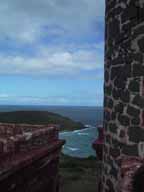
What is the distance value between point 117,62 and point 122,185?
223cm

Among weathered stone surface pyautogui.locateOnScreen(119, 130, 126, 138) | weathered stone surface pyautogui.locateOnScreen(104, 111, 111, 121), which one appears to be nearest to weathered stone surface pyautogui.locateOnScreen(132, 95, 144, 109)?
weathered stone surface pyautogui.locateOnScreen(119, 130, 126, 138)

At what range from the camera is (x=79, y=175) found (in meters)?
23.8

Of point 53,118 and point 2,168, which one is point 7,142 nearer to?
point 2,168

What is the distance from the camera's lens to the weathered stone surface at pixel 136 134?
6.21 m

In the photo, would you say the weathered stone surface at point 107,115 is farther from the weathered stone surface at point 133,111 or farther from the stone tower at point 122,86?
the weathered stone surface at point 133,111

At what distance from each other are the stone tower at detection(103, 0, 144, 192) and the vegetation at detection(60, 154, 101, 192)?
1003 cm

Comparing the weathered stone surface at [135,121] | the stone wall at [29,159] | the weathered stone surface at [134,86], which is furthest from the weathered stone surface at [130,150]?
the stone wall at [29,159]

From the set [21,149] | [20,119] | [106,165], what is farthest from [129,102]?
[20,119]

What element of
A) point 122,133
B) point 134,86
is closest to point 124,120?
point 122,133

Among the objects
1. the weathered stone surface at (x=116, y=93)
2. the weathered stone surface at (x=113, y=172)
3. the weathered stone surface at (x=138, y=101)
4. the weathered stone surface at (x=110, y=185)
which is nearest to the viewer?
the weathered stone surface at (x=138, y=101)

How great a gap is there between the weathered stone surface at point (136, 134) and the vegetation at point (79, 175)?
1089 centimetres

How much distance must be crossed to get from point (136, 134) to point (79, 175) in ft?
59.1

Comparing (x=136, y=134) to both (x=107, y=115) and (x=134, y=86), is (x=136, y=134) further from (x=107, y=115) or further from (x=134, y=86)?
(x=107, y=115)

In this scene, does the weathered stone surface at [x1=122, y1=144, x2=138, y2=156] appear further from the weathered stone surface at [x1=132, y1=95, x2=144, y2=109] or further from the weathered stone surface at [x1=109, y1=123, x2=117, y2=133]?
the weathered stone surface at [x1=132, y1=95, x2=144, y2=109]
